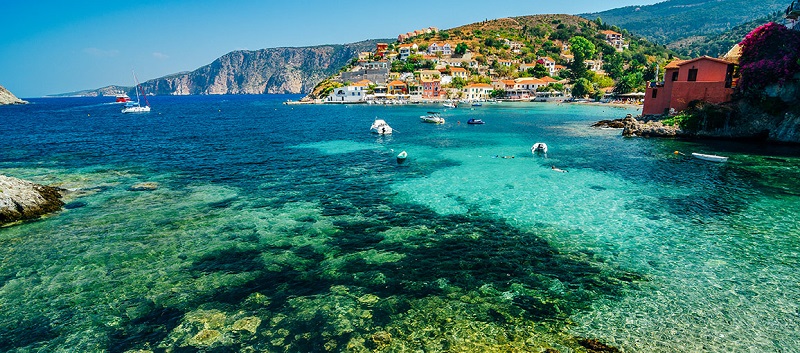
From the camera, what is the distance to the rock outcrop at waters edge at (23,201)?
802 inches

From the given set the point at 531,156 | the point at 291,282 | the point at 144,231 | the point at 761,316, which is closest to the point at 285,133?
the point at 531,156

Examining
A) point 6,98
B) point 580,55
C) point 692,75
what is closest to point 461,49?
point 580,55

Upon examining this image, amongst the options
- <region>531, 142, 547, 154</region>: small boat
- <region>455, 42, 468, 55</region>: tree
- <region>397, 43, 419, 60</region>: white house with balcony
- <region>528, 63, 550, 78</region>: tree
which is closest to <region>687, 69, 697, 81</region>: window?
<region>531, 142, 547, 154</region>: small boat

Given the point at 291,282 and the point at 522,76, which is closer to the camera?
the point at 291,282

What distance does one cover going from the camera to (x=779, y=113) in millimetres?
41500

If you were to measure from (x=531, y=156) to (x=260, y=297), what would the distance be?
3320 centimetres

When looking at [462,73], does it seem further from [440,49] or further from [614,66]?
[614,66]

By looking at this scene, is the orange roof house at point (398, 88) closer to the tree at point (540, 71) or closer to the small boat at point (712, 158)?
the tree at point (540, 71)

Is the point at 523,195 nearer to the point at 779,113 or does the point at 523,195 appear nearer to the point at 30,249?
the point at 30,249

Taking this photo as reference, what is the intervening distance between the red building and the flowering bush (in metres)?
1.95

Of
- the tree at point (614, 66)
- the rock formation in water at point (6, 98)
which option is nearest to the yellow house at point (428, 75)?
the tree at point (614, 66)

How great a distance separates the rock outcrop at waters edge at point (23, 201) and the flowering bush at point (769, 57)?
63.5 meters

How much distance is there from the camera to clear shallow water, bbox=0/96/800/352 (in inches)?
445

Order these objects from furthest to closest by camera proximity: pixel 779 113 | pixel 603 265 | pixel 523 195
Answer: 1. pixel 779 113
2. pixel 523 195
3. pixel 603 265
